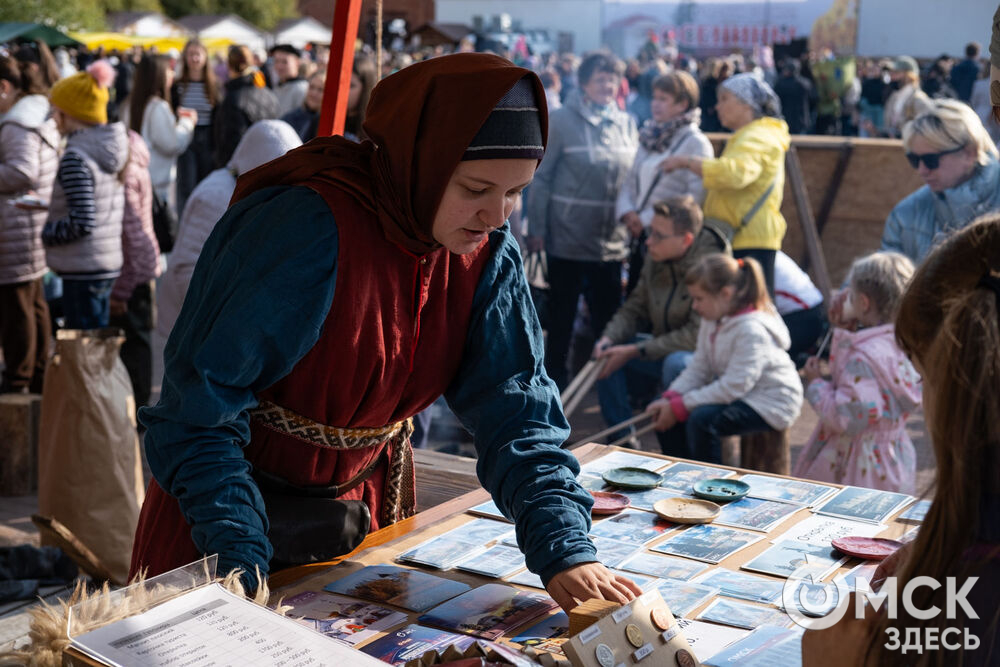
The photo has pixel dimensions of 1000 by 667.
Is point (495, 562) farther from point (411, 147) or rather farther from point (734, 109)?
point (734, 109)

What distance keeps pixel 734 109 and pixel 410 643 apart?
4.11 meters

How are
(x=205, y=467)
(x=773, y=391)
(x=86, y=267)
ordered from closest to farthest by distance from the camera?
(x=205, y=467)
(x=773, y=391)
(x=86, y=267)

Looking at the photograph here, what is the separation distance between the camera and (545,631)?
5.25ft

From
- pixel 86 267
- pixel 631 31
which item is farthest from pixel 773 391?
pixel 631 31

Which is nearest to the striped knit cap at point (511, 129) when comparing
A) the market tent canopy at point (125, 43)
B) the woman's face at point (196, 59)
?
the woman's face at point (196, 59)

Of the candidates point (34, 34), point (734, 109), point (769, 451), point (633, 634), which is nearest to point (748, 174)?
point (734, 109)

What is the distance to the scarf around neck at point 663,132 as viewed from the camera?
5.35m

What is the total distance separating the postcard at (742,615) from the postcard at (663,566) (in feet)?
0.39

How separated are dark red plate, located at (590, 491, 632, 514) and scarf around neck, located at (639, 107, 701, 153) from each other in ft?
11.2

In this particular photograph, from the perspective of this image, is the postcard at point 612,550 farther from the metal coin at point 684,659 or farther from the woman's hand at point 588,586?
the metal coin at point 684,659

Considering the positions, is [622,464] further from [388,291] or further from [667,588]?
[388,291]

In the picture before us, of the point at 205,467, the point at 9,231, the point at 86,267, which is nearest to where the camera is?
the point at 205,467

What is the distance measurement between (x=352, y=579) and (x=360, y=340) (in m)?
0.38

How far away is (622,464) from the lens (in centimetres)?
242
